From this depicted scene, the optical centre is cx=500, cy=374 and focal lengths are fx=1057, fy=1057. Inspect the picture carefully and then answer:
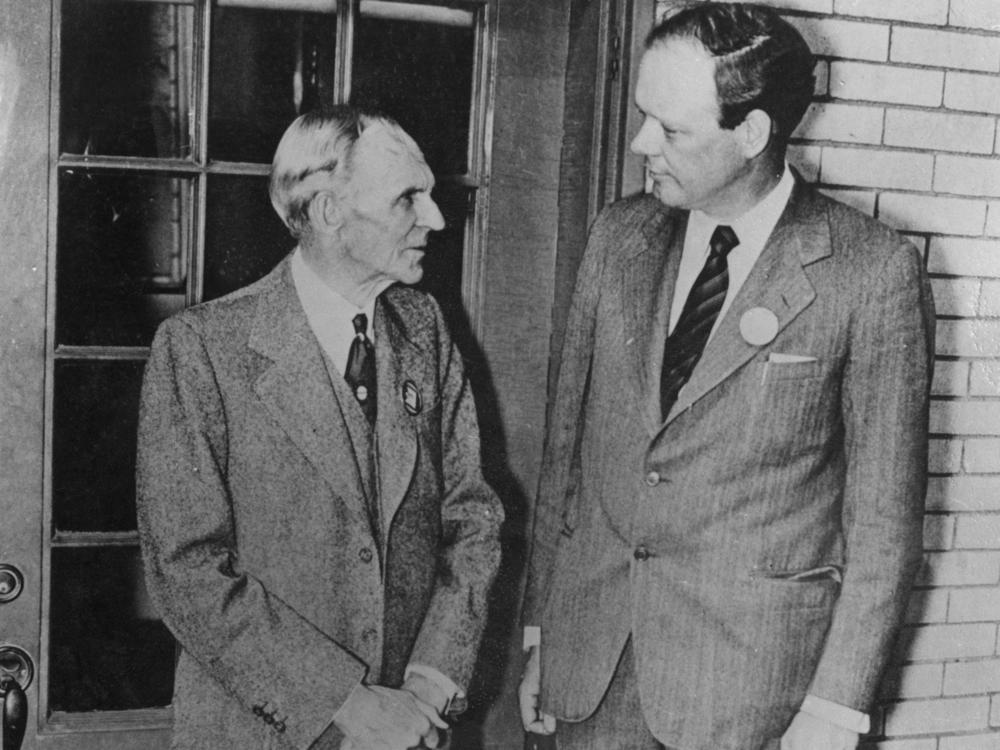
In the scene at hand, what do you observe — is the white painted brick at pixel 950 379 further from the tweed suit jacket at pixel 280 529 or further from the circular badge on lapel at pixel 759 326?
the tweed suit jacket at pixel 280 529

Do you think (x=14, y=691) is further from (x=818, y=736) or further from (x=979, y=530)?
(x=979, y=530)

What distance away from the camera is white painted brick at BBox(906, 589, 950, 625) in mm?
2406

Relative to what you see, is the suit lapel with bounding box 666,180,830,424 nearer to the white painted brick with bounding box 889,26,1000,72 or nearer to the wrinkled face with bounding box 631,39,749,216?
the wrinkled face with bounding box 631,39,749,216

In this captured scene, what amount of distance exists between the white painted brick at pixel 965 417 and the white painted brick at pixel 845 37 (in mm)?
783

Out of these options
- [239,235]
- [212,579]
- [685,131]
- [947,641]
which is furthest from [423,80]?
[947,641]

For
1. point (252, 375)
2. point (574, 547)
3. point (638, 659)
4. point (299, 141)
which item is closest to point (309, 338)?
point (252, 375)

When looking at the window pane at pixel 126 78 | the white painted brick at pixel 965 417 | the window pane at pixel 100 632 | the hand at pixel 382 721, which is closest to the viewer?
the hand at pixel 382 721

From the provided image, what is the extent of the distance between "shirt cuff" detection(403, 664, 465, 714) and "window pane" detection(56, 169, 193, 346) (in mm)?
799

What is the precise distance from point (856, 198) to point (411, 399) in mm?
1059

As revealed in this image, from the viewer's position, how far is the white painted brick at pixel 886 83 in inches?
86.9

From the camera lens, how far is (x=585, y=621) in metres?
1.89

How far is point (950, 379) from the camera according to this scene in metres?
2.39

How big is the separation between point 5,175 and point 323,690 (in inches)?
43.0

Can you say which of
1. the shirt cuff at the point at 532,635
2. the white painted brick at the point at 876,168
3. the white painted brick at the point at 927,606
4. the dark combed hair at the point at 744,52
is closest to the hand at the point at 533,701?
the shirt cuff at the point at 532,635
